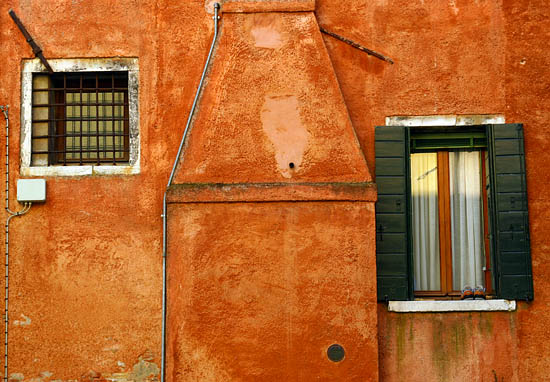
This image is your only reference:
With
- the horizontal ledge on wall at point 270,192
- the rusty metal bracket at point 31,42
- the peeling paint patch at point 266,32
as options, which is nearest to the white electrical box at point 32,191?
the rusty metal bracket at point 31,42

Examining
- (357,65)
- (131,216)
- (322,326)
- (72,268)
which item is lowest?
(322,326)

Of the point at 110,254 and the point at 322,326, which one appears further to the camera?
the point at 110,254

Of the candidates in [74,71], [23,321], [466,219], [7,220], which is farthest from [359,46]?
[23,321]

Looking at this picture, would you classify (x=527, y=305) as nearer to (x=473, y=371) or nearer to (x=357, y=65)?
(x=473, y=371)

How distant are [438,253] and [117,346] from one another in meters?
3.18

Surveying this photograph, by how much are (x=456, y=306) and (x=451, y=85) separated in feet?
6.87

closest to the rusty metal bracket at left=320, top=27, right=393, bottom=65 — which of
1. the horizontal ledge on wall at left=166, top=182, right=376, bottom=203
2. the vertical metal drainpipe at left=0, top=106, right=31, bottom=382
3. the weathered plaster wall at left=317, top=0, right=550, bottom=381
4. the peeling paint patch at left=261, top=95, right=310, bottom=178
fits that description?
the weathered plaster wall at left=317, top=0, right=550, bottom=381

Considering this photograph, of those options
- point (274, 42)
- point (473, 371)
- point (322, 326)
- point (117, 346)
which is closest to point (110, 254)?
point (117, 346)

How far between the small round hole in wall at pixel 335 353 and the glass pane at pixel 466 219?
4.49ft

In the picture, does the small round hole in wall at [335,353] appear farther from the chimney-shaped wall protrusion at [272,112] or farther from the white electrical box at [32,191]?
the white electrical box at [32,191]

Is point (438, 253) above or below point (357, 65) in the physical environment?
below

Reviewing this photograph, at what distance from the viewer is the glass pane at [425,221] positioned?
6844mm

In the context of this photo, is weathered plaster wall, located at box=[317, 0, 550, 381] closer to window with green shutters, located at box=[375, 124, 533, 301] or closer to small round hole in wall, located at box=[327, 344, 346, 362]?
window with green shutters, located at box=[375, 124, 533, 301]

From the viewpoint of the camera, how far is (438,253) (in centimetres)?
688
